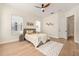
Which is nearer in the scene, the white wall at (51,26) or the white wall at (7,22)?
the white wall at (7,22)

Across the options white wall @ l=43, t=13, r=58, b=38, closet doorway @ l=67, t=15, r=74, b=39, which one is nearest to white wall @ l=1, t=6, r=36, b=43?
white wall @ l=43, t=13, r=58, b=38

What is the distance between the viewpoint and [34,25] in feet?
5.40

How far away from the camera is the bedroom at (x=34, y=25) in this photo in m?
1.47

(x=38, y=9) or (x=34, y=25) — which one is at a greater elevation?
(x=38, y=9)

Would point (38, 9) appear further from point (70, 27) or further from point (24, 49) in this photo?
point (24, 49)

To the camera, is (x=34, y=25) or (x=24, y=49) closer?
(x=24, y=49)

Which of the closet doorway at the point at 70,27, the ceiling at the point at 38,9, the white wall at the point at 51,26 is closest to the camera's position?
the ceiling at the point at 38,9

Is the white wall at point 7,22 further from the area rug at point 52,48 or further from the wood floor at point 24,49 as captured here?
the area rug at point 52,48

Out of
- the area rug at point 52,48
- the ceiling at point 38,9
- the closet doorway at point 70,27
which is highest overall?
the ceiling at point 38,9

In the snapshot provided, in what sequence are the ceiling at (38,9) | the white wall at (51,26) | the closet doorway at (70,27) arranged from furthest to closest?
the white wall at (51,26)
the closet doorway at (70,27)
the ceiling at (38,9)

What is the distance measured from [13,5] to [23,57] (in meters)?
1.04

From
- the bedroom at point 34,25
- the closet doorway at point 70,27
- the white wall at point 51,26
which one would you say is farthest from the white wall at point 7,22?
the closet doorway at point 70,27

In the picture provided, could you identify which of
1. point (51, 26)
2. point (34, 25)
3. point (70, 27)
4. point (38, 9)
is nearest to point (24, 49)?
point (34, 25)

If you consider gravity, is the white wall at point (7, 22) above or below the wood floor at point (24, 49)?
above
